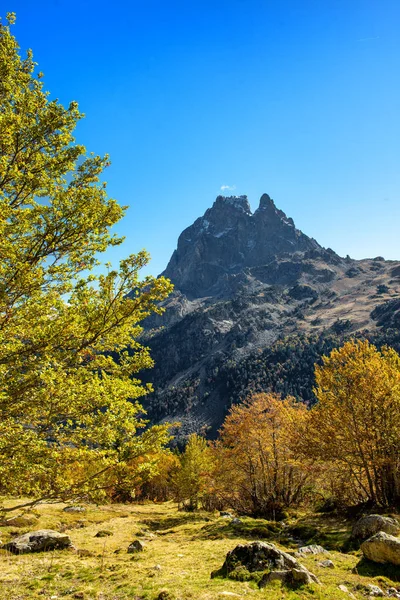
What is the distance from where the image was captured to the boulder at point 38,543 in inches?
699

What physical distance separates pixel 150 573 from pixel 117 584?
1683mm

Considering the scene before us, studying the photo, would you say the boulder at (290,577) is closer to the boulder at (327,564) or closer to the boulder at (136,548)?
the boulder at (327,564)

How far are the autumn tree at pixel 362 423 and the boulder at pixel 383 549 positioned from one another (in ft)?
30.8

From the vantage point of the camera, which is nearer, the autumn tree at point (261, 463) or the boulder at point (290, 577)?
the boulder at point (290, 577)

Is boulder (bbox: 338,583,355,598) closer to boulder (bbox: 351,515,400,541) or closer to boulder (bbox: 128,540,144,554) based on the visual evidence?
boulder (bbox: 351,515,400,541)

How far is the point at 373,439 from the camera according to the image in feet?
73.8

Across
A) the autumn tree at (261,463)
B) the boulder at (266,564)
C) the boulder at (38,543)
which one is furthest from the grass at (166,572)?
the autumn tree at (261,463)

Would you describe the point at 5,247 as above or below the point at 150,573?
above

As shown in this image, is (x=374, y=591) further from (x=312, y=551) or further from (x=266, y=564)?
(x=312, y=551)

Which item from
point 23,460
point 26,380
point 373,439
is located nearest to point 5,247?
point 26,380

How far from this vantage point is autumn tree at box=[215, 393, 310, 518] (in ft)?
105

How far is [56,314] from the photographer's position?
27.2 ft

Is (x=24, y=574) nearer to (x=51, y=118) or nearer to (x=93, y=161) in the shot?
(x=93, y=161)

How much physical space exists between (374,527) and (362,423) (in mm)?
7414
